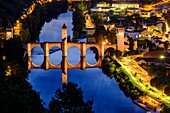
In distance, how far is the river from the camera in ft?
42.9

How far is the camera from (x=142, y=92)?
13.5m

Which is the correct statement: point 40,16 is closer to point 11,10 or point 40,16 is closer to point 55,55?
point 11,10

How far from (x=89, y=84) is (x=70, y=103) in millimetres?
5919

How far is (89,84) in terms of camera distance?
1552cm

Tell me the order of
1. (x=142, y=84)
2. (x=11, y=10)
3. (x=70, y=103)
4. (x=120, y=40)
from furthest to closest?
(x=11, y=10) → (x=120, y=40) → (x=142, y=84) → (x=70, y=103)

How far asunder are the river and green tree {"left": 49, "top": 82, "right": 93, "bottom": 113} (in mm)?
2844

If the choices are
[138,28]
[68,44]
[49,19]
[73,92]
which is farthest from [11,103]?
[49,19]

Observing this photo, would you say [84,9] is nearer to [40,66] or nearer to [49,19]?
[49,19]

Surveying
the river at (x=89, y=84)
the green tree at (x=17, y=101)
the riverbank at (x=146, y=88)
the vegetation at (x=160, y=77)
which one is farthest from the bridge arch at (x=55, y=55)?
the green tree at (x=17, y=101)

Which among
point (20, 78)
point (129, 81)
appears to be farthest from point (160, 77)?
point (20, 78)

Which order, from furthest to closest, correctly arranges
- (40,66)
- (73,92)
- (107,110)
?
(40,66) < (107,110) < (73,92)

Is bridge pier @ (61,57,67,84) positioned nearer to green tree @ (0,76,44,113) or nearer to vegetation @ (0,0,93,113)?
vegetation @ (0,0,93,113)

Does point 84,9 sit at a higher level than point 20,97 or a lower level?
higher

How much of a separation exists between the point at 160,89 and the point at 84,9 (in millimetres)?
18221
